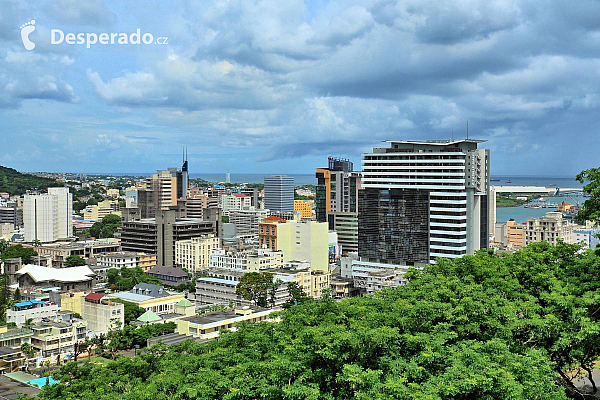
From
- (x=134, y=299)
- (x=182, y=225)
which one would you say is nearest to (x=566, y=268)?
(x=134, y=299)

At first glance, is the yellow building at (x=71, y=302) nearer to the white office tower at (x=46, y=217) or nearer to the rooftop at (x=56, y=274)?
the rooftop at (x=56, y=274)

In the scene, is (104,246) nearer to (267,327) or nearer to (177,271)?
(177,271)

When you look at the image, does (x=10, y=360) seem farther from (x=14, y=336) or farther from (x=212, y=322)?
(x=212, y=322)

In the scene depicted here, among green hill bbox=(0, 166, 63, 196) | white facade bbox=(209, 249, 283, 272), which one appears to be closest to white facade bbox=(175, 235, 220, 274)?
white facade bbox=(209, 249, 283, 272)

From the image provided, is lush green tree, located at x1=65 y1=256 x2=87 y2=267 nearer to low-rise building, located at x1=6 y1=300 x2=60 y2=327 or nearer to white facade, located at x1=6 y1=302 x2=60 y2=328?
low-rise building, located at x1=6 y1=300 x2=60 y2=327

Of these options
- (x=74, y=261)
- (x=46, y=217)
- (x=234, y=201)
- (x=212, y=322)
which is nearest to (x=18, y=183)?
(x=234, y=201)

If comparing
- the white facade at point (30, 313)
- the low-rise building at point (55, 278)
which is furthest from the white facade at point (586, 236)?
the white facade at point (30, 313)
